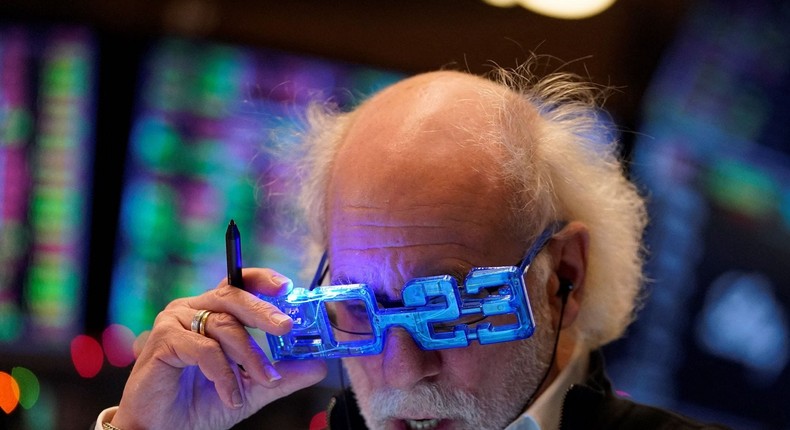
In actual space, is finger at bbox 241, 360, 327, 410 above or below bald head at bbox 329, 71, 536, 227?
below

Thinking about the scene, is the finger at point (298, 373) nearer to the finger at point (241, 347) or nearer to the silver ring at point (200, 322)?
the finger at point (241, 347)

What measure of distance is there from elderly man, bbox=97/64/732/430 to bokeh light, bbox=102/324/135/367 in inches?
85.6

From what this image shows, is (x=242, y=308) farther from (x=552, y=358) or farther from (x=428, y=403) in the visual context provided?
(x=552, y=358)

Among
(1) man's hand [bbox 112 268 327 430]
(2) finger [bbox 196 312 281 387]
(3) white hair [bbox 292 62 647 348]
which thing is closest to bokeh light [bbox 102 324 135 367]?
(3) white hair [bbox 292 62 647 348]

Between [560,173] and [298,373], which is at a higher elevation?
[560,173]

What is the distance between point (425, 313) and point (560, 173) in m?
0.63

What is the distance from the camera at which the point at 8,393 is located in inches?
161

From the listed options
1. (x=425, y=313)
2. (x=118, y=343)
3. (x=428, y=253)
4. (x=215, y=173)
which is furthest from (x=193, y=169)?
(x=425, y=313)

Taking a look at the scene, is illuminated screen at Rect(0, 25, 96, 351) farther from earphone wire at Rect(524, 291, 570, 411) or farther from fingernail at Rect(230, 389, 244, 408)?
earphone wire at Rect(524, 291, 570, 411)

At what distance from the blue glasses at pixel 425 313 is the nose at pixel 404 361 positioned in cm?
3

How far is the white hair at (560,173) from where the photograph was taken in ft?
7.09

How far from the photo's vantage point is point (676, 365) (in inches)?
163

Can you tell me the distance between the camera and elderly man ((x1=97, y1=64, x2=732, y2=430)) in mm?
1956

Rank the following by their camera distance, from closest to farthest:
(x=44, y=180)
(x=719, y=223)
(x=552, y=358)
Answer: (x=552, y=358), (x=719, y=223), (x=44, y=180)
